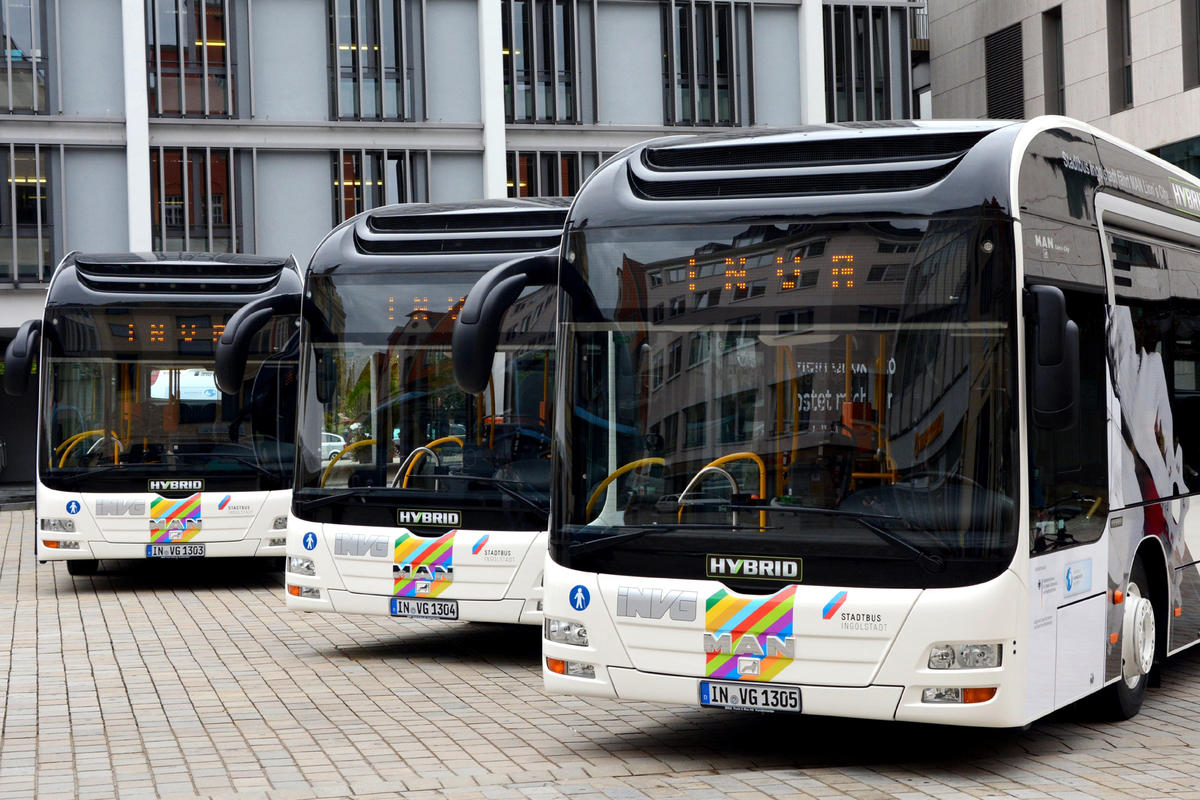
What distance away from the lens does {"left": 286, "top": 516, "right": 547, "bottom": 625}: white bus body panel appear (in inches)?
420

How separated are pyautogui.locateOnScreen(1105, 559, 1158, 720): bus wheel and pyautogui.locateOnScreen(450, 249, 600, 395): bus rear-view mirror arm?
323 centimetres

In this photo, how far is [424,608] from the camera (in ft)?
35.6

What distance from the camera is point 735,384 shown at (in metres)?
7.32

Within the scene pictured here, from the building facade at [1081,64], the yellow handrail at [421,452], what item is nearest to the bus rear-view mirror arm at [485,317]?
the yellow handrail at [421,452]

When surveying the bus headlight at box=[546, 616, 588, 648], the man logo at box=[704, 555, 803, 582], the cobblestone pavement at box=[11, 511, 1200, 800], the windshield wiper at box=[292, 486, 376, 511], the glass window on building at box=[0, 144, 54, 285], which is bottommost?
the cobblestone pavement at box=[11, 511, 1200, 800]

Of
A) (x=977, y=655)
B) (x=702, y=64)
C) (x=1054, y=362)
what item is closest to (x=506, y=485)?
(x=977, y=655)

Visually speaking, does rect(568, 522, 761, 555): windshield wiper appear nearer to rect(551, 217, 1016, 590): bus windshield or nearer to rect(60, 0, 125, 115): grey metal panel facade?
rect(551, 217, 1016, 590): bus windshield

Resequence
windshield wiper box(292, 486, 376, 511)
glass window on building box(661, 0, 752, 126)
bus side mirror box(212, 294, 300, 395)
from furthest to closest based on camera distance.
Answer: glass window on building box(661, 0, 752, 126), bus side mirror box(212, 294, 300, 395), windshield wiper box(292, 486, 376, 511)

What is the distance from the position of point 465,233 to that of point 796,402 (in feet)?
15.9

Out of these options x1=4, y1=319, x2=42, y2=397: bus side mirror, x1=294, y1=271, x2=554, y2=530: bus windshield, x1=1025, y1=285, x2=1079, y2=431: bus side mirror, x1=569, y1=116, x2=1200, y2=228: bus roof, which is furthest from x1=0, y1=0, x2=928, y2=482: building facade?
x1=1025, y1=285, x2=1079, y2=431: bus side mirror

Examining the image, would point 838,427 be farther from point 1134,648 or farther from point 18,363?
point 18,363

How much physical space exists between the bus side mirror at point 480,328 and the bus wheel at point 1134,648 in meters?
3.51

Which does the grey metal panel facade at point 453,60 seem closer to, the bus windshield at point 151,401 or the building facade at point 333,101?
the building facade at point 333,101

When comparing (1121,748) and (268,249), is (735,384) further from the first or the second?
(268,249)
